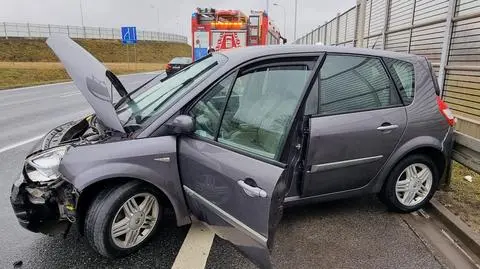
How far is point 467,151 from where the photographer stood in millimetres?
3930

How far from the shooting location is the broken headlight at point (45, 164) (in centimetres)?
288

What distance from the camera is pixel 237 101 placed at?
2873 millimetres

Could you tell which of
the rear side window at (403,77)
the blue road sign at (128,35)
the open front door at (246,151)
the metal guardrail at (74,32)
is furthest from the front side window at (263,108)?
the metal guardrail at (74,32)

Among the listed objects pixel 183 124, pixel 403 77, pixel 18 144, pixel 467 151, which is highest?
pixel 403 77

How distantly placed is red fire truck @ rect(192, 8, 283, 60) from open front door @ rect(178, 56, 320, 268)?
32.1ft

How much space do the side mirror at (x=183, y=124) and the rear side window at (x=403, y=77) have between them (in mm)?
2099

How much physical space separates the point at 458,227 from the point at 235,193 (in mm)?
2290

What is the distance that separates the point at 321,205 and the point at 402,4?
5.36 metres

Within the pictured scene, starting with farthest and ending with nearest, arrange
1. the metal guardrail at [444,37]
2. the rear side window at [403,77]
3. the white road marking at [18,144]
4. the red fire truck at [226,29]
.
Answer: the red fire truck at [226,29], the white road marking at [18,144], the metal guardrail at [444,37], the rear side window at [403,77]

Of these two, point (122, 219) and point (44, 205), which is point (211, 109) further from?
point (44, 205)

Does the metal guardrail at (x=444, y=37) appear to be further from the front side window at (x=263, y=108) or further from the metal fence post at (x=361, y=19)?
the front side window at (x=263, y=108)

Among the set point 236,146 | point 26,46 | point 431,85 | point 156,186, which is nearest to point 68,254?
point 156,186

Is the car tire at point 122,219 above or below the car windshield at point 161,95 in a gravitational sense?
below

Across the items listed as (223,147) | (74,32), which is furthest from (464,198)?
(74,32)
